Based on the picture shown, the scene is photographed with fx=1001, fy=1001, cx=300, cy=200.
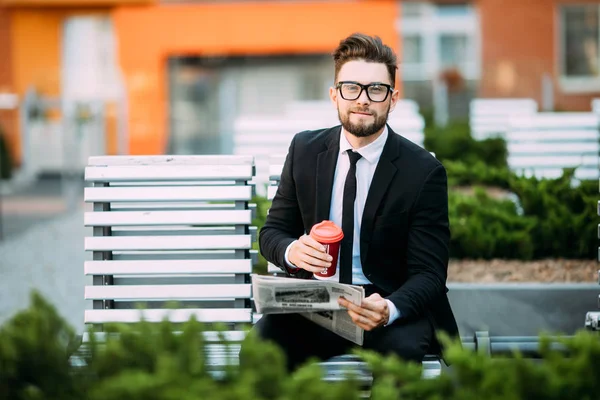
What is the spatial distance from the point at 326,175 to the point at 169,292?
35.9 inches

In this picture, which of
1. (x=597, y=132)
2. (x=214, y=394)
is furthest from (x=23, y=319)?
(x=597, y=132)

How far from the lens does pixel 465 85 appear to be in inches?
868

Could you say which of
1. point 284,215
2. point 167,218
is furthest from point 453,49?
point 284,215

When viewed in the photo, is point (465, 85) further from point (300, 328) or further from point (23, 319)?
point (23, 319)

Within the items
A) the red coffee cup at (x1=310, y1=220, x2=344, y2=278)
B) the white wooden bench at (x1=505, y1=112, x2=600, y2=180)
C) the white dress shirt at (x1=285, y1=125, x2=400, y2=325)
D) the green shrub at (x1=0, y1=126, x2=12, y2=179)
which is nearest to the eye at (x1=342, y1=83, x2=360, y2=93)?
the white dress shirt at (x1=285, y1=125, x2=400, y2=325)

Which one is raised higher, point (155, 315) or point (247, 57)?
point (247, 57)

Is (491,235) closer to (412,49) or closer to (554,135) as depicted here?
(554,135)

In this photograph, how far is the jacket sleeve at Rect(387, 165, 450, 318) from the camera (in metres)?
3.49

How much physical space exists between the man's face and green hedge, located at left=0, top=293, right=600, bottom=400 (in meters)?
1.51

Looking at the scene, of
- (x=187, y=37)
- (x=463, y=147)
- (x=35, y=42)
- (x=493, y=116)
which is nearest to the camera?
(x=463, y=147)

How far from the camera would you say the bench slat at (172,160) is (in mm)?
4277

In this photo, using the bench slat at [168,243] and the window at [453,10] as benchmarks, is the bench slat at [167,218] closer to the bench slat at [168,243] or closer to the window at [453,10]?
the bench slat at [168,243]

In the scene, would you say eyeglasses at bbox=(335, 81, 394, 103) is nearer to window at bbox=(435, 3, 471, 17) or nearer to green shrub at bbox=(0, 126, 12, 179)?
green shrub at bbox=(0, 126, 12, 179)

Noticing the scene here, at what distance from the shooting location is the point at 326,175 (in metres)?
3.71
